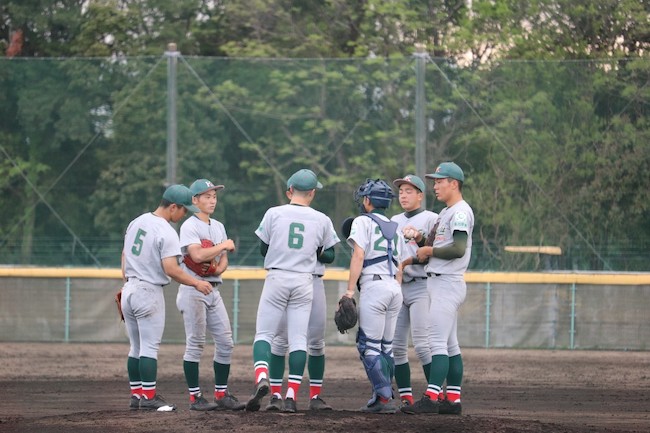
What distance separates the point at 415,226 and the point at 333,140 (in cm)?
780

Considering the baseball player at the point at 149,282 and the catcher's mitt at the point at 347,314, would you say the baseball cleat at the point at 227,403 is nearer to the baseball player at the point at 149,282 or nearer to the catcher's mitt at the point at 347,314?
the baseball player at the point at 149,282

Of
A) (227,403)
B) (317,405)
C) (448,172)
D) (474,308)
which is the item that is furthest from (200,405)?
(474,308)

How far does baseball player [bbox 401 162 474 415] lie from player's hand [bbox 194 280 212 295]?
1.68 meters

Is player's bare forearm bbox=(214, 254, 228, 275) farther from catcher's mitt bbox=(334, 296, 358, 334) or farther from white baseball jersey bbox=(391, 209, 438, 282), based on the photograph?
white baseball jersey bbox=(391, 209, 438, 282)

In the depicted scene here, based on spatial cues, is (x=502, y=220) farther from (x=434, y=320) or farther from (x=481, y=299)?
(x=434, y=320)

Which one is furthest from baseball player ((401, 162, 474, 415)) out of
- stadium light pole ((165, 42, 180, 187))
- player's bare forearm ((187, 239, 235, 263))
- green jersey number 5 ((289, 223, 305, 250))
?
stadium light pole ((165, 42, 180, 187))

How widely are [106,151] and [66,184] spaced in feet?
2.57

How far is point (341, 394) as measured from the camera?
39.1 feet

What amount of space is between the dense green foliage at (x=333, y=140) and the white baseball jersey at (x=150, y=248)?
8.01 metres

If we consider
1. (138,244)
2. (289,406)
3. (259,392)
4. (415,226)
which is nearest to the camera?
(259,392)

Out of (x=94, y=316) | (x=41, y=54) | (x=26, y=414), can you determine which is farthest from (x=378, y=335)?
(x=41, y=54)

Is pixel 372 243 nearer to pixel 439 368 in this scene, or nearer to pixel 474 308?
pixel 439 368

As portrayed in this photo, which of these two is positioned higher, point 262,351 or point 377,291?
point 377,291

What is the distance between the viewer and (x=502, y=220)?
1742 cm
